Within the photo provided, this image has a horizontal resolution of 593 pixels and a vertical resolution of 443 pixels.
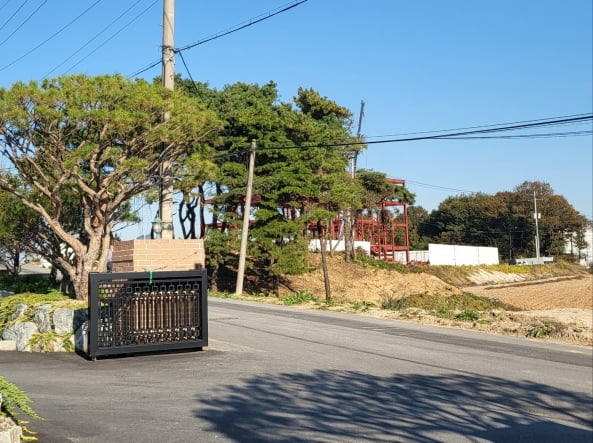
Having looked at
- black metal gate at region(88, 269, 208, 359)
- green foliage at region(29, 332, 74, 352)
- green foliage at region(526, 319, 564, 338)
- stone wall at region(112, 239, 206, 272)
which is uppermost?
stone wall at region(112, 239, 206, 272)

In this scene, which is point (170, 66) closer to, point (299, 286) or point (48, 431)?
point (48, 431)

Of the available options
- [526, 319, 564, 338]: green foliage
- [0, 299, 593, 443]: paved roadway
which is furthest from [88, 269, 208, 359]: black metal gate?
[526, 319, 564, 338]: green foliage

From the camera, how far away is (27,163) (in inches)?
703

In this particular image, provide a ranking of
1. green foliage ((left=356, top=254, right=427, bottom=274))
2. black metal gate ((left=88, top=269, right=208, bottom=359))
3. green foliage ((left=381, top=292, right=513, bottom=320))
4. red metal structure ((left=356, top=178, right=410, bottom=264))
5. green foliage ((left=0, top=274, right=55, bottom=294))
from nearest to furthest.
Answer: black metal gate ((left=88, top=269, right=208, bottom=359)), green foliage ((left=381, top=292, right=513, bottom=320)), green foliage ((left=0, top=274, right=55, bottom=294)), green foliage ((left=356, top=254, right=427, bottom=274)), red metal structure ((left=356, top=178, right=410, bottom=264))

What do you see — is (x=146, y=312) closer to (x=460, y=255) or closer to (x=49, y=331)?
(x=49, y=331)

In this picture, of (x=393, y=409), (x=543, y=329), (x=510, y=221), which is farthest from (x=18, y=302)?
(x=510, y=221)

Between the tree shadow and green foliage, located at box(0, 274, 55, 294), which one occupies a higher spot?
green foliage, located at box(0, 274, 55, 294)

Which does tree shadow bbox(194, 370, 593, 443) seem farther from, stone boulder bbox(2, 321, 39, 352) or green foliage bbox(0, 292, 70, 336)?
green foliage bbox(0, 292, 70, 336)

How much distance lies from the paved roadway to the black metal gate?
0.28m

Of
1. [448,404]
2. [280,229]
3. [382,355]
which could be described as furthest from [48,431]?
[280,229]

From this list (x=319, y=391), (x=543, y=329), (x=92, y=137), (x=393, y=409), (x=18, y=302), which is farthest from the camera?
(x=92, y=137)

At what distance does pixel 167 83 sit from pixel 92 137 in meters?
2.75

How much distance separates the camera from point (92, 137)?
696 inches

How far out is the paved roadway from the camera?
23.6 feet
